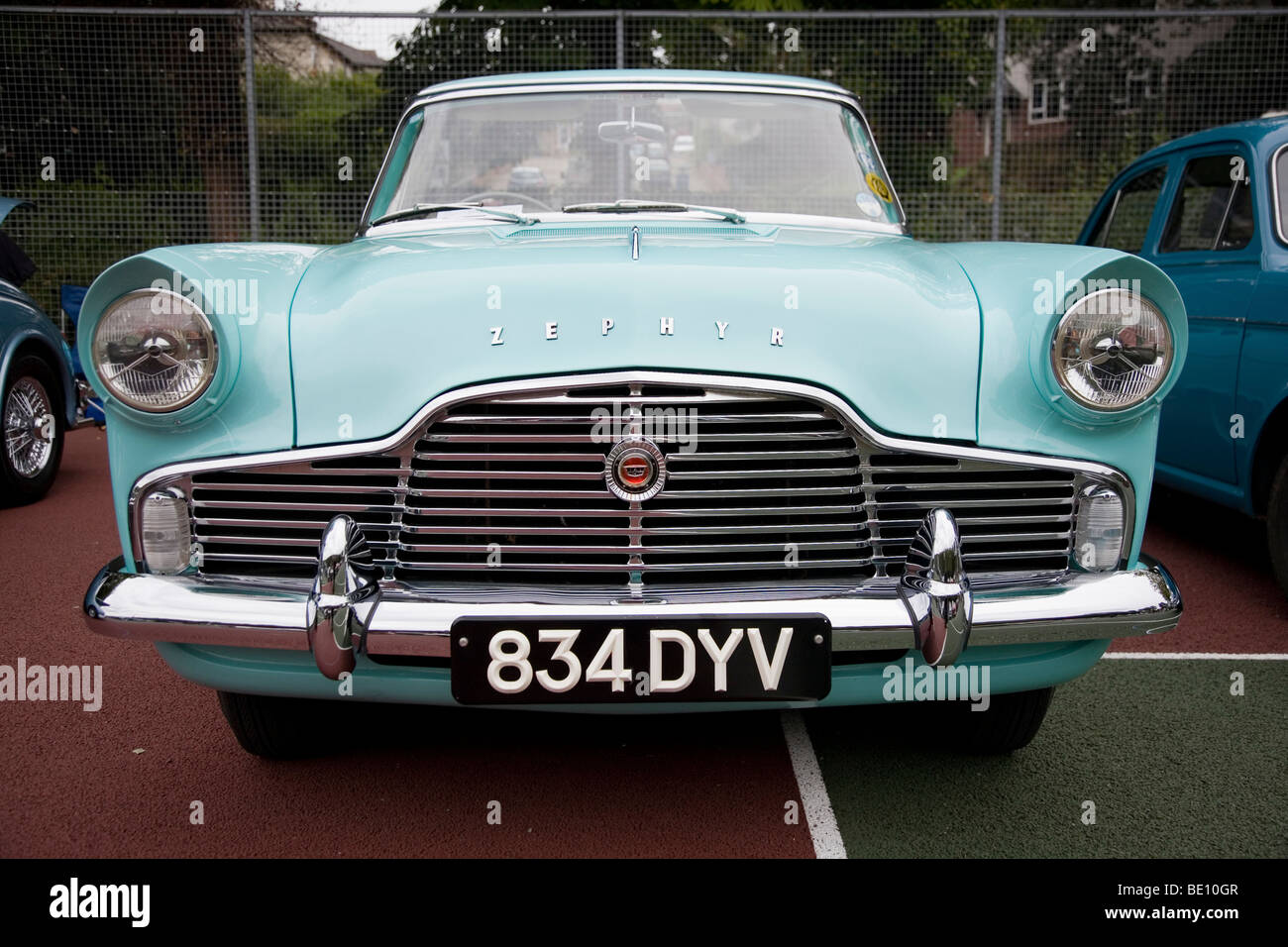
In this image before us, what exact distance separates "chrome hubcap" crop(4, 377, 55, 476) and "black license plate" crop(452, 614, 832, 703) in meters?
3.90

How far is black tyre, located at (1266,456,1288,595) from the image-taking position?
3414 millimetres

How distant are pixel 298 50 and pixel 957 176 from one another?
4.88 meters

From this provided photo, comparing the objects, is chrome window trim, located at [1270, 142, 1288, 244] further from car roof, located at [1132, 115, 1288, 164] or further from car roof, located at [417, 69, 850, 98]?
car roof, located at [417, 69, 850, 98]

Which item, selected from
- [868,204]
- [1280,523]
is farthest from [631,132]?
[1280,523]

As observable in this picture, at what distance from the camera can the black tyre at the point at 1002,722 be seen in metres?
2.29

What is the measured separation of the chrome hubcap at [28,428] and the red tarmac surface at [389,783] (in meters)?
2.03

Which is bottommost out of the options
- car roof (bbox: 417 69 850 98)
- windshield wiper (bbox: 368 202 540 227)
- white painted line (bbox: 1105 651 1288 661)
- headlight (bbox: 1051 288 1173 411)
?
white painted line (bbox: 1105 651 1288 661)

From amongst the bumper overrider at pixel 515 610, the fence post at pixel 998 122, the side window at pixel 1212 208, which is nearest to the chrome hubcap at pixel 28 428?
the bumper overrider at pixel 515 610

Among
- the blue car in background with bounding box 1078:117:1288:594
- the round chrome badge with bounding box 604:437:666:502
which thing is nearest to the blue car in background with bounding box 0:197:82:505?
the round chrome badge with bounding box 604:437:666:502

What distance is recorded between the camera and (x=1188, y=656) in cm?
307

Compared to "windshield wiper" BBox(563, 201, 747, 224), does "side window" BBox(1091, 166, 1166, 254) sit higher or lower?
higher

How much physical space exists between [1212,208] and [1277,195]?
351 mm
